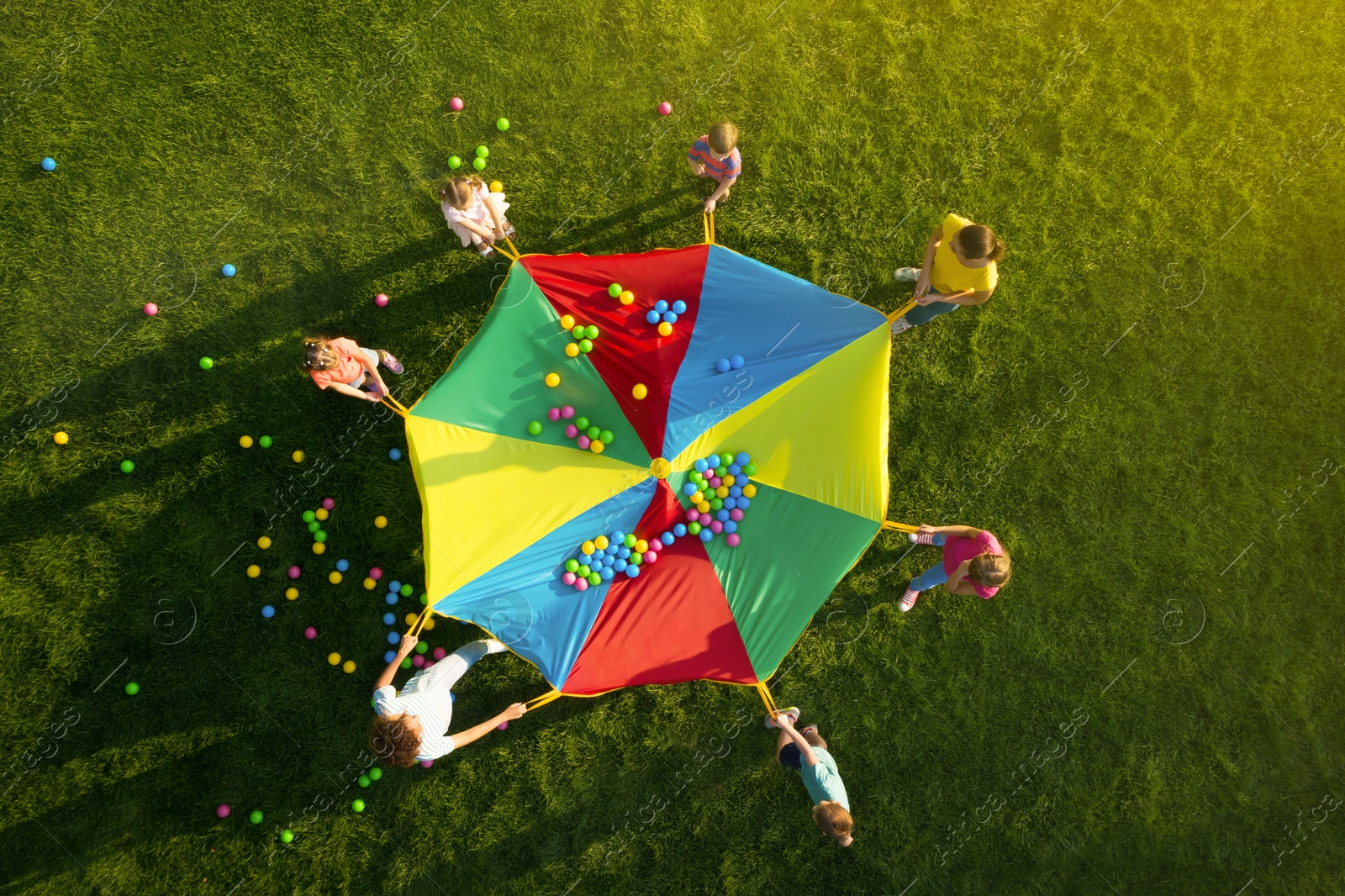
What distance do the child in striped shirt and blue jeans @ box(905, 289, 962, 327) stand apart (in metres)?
1.43

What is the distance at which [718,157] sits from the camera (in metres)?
4.52

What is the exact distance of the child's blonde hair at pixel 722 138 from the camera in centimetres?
436

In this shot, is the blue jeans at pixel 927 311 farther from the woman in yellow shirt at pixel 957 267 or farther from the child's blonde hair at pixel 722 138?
the child's blonde hair at pixel 722 138

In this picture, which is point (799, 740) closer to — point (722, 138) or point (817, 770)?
point (817, 770)

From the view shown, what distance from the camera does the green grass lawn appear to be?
4992 millimetres

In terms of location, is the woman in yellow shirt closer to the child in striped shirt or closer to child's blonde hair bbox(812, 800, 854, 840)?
the child in striped shirt

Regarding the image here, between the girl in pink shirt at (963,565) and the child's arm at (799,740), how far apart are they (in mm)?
1103

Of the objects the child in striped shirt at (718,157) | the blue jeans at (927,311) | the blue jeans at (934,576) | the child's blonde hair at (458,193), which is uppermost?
the child in striped shirt at (718,157)

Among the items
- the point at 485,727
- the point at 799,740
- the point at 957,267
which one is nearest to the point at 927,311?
the point at 957,267

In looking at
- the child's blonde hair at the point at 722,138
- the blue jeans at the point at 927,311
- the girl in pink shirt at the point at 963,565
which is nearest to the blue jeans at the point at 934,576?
the girl in pink shirt at the point at 963,565

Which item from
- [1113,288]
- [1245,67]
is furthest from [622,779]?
[1245,67]

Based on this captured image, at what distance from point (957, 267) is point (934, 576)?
6.34ft

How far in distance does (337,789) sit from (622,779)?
1.91m

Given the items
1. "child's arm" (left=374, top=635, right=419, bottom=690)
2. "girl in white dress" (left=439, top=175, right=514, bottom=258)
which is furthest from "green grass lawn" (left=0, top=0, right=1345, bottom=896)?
"child's arm" (left=374, top=635, right=419, bottom=690)
